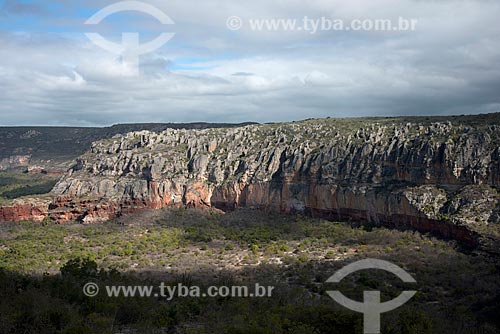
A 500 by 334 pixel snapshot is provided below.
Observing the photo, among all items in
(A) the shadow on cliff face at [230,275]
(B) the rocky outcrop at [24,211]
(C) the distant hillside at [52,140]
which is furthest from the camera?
(C) the distant hillside at [52,140]

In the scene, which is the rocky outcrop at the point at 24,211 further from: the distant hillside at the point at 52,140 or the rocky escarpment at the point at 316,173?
the distant hillside at the point at 52,140

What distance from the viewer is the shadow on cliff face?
21.0 metres

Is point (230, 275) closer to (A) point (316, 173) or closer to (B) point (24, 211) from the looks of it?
(A) point (316, 173)

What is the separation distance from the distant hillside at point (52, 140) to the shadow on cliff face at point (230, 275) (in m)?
61.8

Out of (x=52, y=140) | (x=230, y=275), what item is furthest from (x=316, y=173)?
(x=52, y=140)

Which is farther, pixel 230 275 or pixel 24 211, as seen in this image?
pixel 24 211

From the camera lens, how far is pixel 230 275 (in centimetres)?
3897

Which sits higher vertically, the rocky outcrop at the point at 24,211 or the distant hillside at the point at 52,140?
the distant hillside at the point at 52,140

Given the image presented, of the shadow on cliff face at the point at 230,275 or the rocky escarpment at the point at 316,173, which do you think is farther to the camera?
the rocky escarpment at the point at 316,173

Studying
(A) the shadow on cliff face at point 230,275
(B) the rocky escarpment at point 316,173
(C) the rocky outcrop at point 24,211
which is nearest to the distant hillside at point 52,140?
(B) the rocky escarpment at point 316,173

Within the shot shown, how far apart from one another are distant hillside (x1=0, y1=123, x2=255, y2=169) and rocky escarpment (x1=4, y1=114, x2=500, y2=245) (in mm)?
42634

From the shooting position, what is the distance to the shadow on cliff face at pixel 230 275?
20969 mm

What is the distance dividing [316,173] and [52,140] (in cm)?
9643

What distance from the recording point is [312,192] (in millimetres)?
63812
